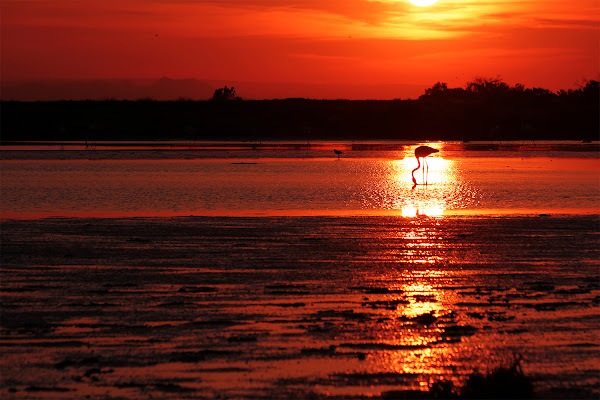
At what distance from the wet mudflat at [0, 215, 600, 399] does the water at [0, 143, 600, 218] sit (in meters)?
5.40

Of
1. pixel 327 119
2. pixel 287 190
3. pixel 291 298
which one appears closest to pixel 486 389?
pixel 291 298

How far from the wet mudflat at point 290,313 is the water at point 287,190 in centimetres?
540

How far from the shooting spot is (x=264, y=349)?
7109 mm

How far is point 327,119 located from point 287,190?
92.9 meters

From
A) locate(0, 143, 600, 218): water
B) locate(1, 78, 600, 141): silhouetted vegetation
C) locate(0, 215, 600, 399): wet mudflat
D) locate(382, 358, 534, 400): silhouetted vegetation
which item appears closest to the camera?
locate(382, 358, 534, 400): silhouetted vegetation

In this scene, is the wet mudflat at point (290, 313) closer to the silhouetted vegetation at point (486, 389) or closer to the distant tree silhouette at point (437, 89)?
the silhouetted vegetation at point (486, 389)

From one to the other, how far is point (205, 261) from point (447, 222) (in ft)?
22.3

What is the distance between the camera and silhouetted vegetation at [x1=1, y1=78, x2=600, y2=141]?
341 feet

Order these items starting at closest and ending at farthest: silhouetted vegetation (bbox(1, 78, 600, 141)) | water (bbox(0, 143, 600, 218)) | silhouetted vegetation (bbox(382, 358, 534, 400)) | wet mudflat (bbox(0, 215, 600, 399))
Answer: silhouetted vegetation (bbox(382, 358, 534, 400)), wet mudflat (bbox(0, 215, 600, 399)), water (bbox(0, 143, 600, 218)), silhouetted vegetation (bbox(1, 78, 600, 141))

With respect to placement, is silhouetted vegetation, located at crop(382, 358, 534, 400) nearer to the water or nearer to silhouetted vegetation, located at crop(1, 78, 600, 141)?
the water

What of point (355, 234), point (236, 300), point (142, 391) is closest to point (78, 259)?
point (236, 300)

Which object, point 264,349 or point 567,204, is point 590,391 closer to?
point 264,349

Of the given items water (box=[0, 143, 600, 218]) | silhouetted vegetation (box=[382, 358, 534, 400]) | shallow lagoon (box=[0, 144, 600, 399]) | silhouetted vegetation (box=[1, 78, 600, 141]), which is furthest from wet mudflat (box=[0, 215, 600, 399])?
silhouetted vegetation (box=[1, 78, 600, 141])

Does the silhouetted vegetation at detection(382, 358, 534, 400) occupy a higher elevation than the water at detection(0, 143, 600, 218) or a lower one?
higher
